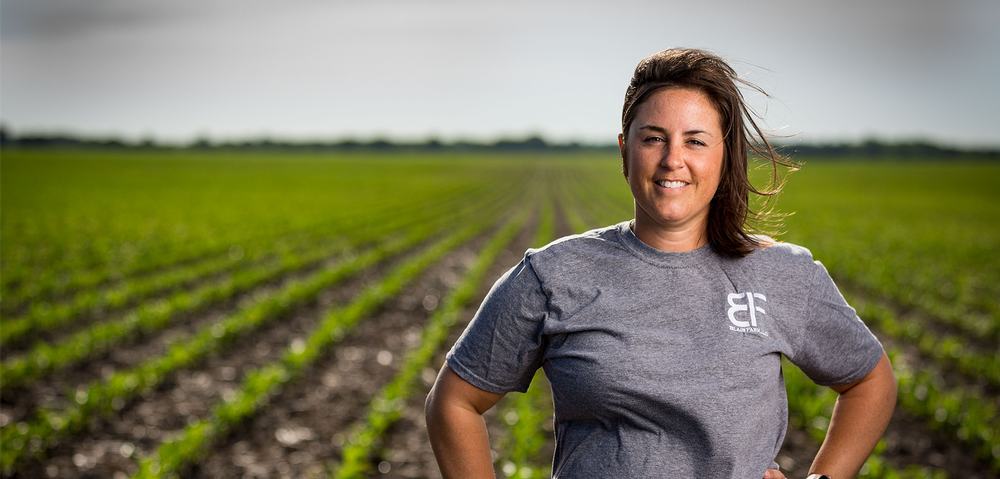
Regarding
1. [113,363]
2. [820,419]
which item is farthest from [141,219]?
[820,419]

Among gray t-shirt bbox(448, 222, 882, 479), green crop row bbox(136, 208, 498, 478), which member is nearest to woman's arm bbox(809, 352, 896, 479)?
gray t-shirt bbox(448, 222, 882, 479)

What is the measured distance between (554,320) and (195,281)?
1122cm

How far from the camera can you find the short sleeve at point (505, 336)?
143cm

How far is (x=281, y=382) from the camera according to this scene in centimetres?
635

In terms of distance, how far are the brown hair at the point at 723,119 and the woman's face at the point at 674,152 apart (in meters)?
0.03

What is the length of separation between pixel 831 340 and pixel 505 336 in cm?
85

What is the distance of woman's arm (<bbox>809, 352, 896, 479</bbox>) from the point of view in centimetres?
171

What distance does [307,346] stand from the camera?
724 centimetres

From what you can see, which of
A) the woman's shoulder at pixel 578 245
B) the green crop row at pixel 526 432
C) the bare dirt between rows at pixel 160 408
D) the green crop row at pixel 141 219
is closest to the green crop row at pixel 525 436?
the green crop row at pixel 526 432

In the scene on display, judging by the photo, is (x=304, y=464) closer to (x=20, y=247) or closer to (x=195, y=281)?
(x=195, y=281)

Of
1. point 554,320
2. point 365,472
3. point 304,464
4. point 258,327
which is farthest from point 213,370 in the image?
point 554,320

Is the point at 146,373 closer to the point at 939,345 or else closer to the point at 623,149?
the point at 623,149

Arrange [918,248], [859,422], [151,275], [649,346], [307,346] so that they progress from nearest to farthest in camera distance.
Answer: [649,346]
[859,422]
[307,346]
[151,275]
[918,248]

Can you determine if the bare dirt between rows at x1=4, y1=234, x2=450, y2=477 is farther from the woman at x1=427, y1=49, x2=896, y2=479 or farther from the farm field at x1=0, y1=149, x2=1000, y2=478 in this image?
the woman at x1=427, y1=49, x2=896, y2=479
